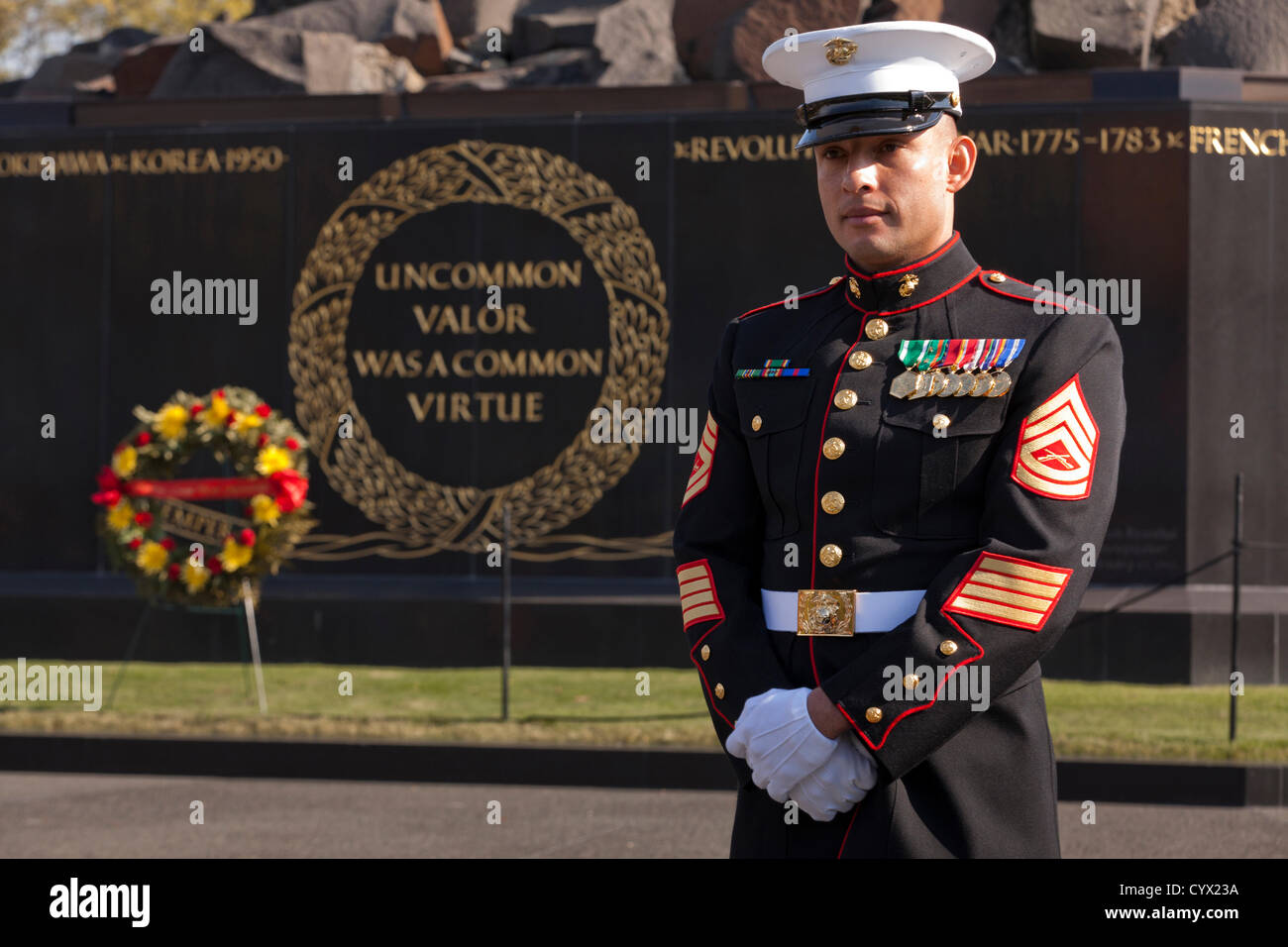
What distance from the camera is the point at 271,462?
10531 mm

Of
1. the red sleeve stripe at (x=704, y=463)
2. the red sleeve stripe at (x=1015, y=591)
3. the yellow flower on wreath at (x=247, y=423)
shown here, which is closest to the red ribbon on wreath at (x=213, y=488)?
the yellow flower on wreath at (x=247, y=423)

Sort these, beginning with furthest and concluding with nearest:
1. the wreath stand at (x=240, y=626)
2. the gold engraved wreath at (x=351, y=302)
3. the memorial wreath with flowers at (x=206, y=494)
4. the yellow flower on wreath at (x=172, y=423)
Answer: the gold engraved wreath at (x=351, y=302)
the yellow flower on wreath at (x=172, y=423)
the memorial wreath with flowers at (x=206, y=494)
the wreath stand at (x=240, y=626)

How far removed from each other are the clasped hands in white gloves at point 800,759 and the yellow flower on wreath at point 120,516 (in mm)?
8295

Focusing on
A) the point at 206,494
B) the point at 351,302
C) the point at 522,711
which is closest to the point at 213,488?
the point at 206,494

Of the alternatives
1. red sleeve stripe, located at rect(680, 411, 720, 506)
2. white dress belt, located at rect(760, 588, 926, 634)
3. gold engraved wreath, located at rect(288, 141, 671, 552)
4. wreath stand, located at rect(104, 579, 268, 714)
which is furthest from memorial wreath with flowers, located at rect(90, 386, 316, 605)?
white dress belt, located at rect(760, 588, 926, 634)

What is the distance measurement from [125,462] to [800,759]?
861 cm

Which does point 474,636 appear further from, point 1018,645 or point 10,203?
Result: point 1018,645

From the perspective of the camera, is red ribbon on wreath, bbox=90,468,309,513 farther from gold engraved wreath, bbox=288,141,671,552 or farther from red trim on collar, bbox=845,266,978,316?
red trim on collar, bbox=845,266,978,316

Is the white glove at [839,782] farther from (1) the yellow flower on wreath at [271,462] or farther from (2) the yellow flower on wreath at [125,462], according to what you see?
(2) the yellow flower on wreath at [125,462]

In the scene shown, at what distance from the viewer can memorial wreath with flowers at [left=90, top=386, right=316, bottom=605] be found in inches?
403

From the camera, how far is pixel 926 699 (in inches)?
109

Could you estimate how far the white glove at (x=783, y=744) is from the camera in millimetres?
2754

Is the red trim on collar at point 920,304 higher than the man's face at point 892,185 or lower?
lower

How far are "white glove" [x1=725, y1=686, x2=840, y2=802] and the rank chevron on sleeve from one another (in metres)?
0.52
